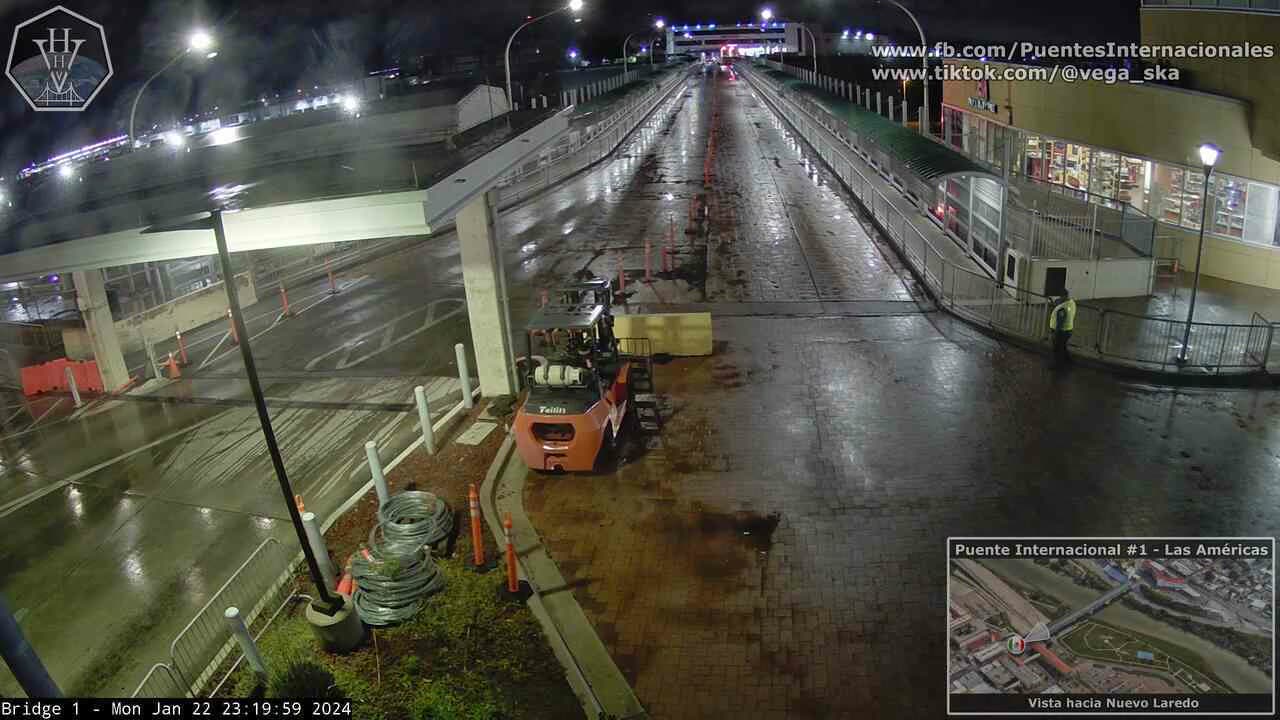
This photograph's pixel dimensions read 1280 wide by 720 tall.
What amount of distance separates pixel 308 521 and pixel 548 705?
340cm

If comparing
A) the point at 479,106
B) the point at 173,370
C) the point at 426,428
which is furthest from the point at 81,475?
the point at 479,106

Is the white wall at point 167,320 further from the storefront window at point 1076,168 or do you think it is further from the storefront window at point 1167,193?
the storefront window at point 1076,168

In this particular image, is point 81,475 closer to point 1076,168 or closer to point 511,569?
point 511,569

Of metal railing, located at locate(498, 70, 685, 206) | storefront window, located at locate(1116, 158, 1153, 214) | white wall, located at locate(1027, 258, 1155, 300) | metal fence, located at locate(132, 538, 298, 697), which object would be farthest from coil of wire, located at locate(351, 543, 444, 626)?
storefront window, located at locate(1116, 158, 1153, 214)

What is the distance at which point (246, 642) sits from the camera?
8008mm

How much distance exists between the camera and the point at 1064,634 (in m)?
8.20

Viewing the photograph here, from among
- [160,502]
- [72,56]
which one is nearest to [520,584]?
[160,502]

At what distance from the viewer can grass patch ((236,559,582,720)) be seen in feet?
25.2

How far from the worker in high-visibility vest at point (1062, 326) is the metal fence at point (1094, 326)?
0.51 metres

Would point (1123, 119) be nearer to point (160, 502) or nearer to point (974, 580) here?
point (974, 580)

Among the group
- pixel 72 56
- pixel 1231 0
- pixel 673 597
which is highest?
pixel 72 56

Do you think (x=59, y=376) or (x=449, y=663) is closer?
(x=449, y=663)

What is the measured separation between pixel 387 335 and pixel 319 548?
10915mm

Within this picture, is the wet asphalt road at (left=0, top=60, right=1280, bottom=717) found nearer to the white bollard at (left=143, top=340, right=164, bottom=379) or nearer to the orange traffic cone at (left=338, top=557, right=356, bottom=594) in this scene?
the white bollard at (left=143, top=340, right=164, bottom=379)
